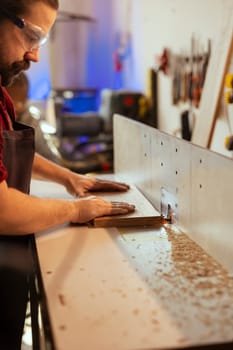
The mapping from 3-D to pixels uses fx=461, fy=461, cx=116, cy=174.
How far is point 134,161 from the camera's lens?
174cm

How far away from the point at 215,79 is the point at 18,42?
3.73 feet

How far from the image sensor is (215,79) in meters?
2.09

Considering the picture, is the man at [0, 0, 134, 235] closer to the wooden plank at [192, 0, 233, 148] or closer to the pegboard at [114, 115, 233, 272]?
the pegboard at [114, 115, 233, 272]

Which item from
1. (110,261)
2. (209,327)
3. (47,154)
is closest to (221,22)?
(47,154)

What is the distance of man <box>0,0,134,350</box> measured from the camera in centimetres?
110

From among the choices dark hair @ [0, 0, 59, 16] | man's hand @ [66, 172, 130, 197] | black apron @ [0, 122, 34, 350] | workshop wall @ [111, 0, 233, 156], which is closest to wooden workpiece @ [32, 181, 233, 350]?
black apron @ [0, 122, 34, 350]

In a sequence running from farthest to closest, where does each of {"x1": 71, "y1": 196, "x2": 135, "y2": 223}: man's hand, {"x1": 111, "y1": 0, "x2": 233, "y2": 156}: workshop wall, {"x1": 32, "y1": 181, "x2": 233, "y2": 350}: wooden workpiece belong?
{"x1": 111, "y1": 0, "x2": 233, "y2": 156}: workshop wall
{"x1": 71, "y1": 196, "x2": 135, "y2": 223}: man's hand
{"x1": 32, "y1": 181, "x2": 233, "y2": 350}: wooden workpiece

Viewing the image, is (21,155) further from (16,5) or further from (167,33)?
(167,33)

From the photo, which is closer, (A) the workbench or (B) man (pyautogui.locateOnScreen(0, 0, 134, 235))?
(A) the workbench

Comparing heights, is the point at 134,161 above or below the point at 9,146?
below

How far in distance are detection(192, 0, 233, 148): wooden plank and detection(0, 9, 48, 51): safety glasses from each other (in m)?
1.02

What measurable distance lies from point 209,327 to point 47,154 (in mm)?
1709

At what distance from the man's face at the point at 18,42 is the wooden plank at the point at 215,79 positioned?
100 cm

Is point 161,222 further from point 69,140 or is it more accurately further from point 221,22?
point 69,140
